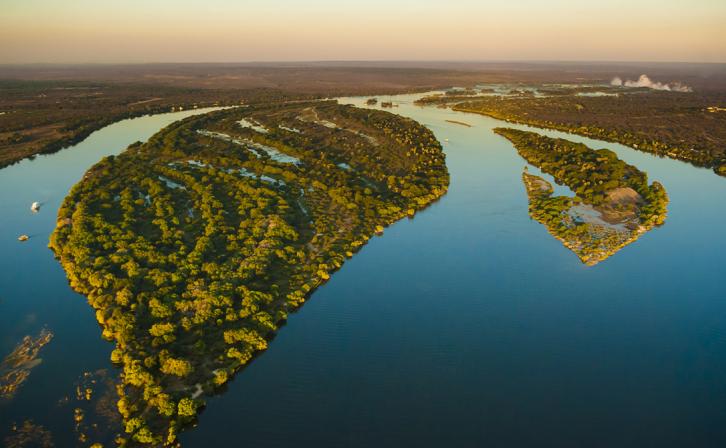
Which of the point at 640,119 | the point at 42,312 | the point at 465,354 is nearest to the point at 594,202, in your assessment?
the point at 465,354

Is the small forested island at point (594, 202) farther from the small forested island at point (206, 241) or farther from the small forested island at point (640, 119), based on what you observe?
the small forested island at point (640, 119)

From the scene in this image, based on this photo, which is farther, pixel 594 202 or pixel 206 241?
pixel 594 202

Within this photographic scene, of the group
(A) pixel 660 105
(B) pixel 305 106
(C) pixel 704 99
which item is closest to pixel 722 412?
(B) pixel 305 106

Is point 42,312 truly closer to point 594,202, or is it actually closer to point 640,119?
point 594,202

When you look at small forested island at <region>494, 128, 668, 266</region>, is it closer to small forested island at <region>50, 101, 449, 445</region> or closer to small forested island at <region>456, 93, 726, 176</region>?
small forested island at <region>50, 101, 449, 445</region>

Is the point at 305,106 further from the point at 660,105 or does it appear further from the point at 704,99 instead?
the point at 704,99

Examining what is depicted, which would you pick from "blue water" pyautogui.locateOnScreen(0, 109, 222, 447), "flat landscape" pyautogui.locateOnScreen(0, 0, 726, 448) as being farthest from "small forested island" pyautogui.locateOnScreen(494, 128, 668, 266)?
"blue water" pyautogui.locateOnScreen(0, 109, 222, 447)
